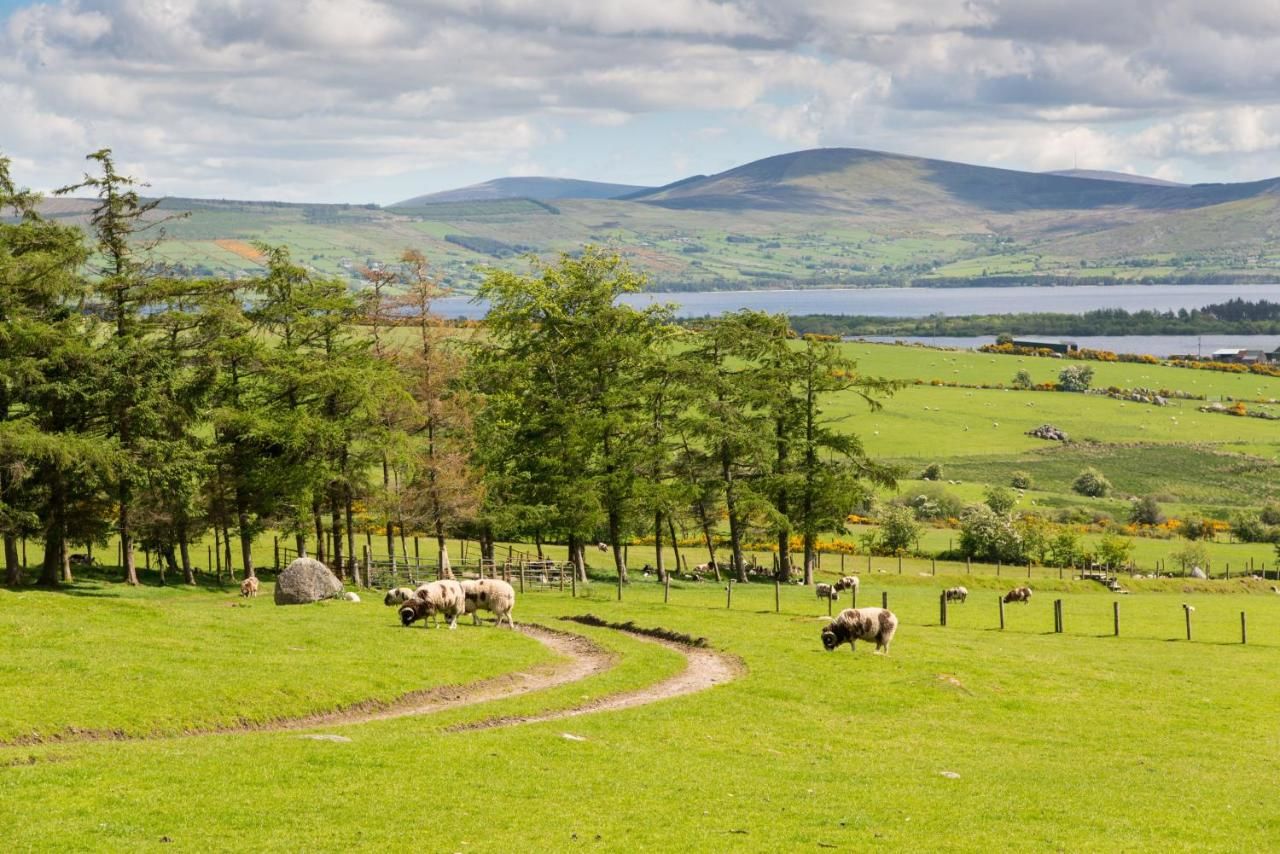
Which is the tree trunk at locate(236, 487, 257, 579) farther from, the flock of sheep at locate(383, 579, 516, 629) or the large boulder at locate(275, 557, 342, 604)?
the flock of sheep at locate(383, 579, 516, 629)

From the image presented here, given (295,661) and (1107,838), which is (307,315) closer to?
(295,661)

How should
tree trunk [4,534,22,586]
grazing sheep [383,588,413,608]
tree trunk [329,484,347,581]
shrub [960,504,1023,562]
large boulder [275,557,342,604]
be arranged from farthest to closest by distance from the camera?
shrub [960,504,1023,562]
tree trunk [329,484,347,581]
tree trunk [4,534,22,586]
grazing sheep [383,588,413,608]
large boulder [275,557,342,604]

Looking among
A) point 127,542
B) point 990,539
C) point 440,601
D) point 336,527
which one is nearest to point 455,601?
point 440,601

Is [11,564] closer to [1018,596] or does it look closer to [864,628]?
[864,628]

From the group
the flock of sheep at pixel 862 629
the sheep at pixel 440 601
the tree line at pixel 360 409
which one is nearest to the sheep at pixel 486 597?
the sheep at pixel 440 601

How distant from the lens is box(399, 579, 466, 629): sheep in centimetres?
4147

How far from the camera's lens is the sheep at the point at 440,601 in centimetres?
4147

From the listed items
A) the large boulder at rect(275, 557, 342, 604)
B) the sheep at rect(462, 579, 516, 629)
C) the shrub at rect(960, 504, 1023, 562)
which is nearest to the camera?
the sheep at rect(462, 579, 516, 629)

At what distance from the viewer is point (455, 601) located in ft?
137

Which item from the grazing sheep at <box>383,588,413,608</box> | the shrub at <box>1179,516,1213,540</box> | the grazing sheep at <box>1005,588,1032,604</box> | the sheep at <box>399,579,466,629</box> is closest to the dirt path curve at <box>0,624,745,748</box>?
the sheep at <box>399,579,466,629</box>

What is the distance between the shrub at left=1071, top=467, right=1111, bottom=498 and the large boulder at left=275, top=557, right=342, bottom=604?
332ft

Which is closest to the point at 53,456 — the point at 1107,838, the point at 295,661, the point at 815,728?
the point at 295,661

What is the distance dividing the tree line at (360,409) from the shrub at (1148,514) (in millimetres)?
50148

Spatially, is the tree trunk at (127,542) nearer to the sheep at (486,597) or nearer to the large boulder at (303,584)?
the large boulder at (303,584)
